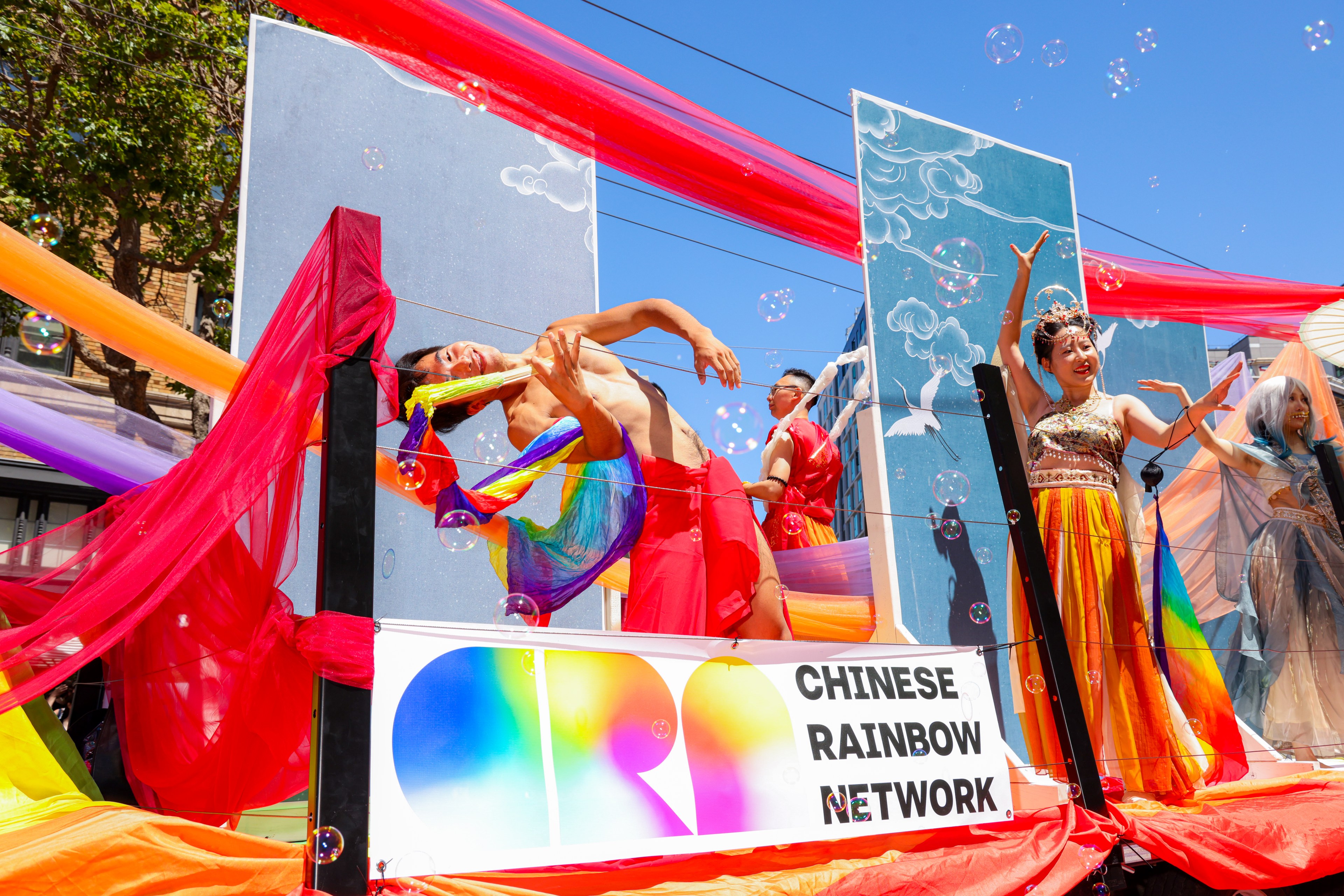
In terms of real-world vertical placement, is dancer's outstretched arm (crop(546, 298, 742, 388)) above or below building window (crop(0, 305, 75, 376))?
below

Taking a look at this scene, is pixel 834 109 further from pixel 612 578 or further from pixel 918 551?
pixel 612 578

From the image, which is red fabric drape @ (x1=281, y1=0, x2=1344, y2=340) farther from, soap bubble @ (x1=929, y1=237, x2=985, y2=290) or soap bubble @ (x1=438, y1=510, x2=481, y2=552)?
soap bubble @ (x1=438, y1=510, x2=481, y2=552)

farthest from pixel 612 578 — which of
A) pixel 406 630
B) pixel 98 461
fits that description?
pixel 406 630

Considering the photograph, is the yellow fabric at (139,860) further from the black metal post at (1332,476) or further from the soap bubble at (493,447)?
the black metal post at (1332,476)

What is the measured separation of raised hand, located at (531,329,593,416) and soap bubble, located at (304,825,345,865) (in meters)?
1.33

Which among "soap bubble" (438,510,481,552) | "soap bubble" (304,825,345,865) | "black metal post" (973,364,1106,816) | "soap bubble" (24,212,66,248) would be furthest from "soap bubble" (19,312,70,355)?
"black metal post" (973,364,1106,816)

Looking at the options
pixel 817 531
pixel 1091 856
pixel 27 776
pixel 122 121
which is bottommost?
pixel 1091 856

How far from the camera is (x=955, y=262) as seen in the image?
174 inches

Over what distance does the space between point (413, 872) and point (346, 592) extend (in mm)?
497

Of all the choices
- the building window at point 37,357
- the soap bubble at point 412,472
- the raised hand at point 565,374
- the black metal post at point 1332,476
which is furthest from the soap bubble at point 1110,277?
the building window at point 37,357

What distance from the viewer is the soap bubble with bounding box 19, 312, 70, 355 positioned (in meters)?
3.19

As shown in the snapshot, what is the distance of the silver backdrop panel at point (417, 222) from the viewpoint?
415 cm

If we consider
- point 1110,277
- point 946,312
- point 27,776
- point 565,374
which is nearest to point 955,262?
point 946,312

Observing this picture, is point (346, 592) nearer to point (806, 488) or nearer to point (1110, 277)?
point (806, 488)
